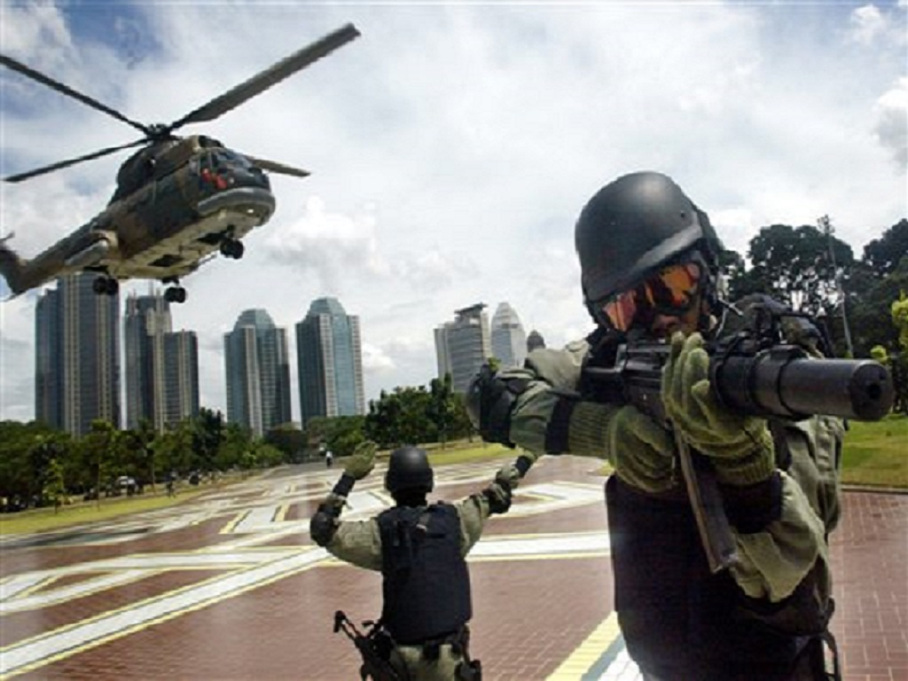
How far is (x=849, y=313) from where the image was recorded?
158ft

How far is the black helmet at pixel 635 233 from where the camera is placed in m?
1.72

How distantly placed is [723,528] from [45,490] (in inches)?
1555

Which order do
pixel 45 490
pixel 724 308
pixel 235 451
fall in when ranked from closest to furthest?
pixel 724 308 → pixel 45 490 → pixel 235 451

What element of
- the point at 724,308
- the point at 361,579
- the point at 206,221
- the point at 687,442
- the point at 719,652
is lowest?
the point at 361,579

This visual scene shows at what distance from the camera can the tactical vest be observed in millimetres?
3564

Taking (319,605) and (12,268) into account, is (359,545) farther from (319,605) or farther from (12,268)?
(12,268)

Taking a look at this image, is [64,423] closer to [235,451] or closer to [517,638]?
[235,451]

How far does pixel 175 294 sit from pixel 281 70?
7.45 metres

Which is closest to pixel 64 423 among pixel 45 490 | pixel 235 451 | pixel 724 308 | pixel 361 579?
pixel 235 451

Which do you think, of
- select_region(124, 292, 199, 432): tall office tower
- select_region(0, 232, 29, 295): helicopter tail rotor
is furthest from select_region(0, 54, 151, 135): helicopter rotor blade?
select_region(124, 292, 199, 432): tall office tower

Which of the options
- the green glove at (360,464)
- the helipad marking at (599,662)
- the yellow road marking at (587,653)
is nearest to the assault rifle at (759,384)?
the green glove at (360,464)

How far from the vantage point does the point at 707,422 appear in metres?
1.17

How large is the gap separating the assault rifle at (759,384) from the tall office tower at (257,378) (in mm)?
130535

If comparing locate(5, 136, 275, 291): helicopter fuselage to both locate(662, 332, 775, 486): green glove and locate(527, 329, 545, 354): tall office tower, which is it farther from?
locate(662, 332, 775, 486): green glove
